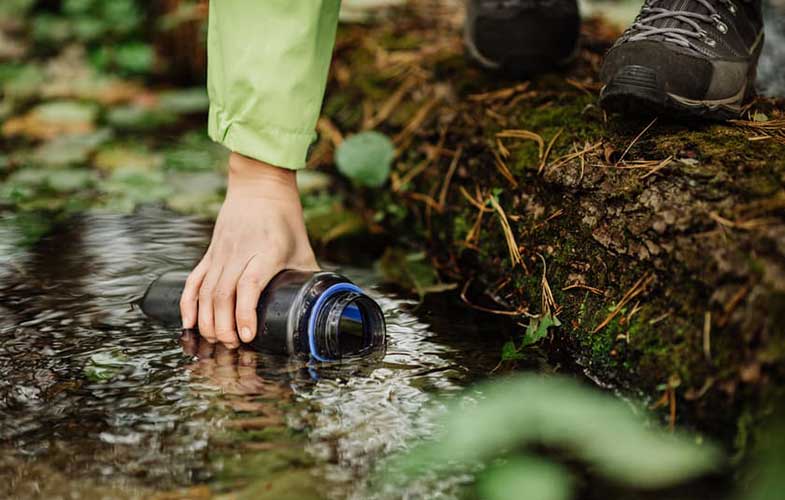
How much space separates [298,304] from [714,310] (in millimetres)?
669

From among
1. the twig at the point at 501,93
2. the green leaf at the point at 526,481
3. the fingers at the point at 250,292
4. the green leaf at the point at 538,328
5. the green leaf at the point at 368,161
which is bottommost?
the green leaf at the point at 526,481

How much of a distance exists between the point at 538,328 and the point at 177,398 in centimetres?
66

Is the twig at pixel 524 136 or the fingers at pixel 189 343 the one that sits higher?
the twig at pixel 524 136

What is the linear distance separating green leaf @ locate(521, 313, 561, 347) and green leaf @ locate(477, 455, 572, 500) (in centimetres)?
38

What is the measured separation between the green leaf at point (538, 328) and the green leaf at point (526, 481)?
0.38 meters

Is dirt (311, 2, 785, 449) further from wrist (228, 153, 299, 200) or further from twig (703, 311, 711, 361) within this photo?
wrist (228, 153, 299, 200)

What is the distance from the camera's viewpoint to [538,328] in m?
1.64

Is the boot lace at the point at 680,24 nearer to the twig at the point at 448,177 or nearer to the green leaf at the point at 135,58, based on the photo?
the twig at the point at 448,177

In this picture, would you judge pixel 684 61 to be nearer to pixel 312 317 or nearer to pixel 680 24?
pixel 680 24

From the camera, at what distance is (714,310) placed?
1.27 meters

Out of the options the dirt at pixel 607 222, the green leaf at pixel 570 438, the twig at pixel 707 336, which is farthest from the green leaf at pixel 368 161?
the twig at pixel 707 336

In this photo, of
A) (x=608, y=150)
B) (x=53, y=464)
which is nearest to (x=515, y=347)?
(x=608, y=150)

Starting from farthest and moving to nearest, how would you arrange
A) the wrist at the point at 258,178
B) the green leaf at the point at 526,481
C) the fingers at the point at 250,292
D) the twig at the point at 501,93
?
the twig at the point at 501,93 → the wrist at the point at 258,178 → the fingers at the point at 250,292 → the green leaf at the point at 526,481

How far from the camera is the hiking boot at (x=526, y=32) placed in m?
2.23
